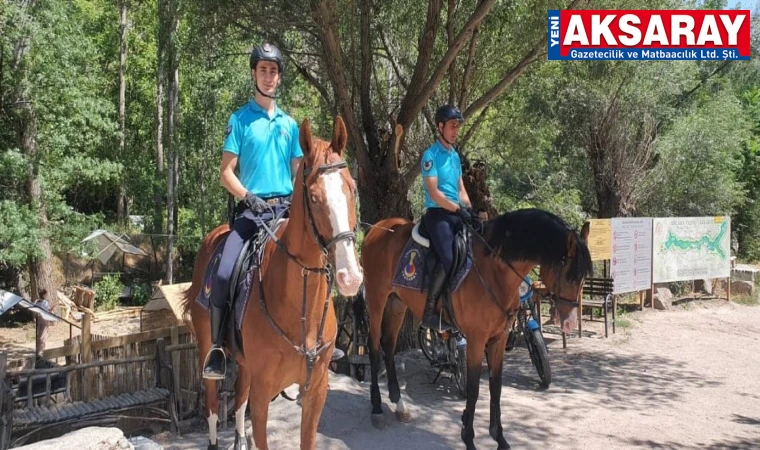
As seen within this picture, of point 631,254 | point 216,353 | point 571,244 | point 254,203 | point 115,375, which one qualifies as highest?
point 254,203

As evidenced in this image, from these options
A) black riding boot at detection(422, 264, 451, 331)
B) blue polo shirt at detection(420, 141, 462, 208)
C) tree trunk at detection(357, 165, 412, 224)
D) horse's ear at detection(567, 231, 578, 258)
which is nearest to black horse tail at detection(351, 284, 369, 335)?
tree trunk at detection(357, 165, 412, 224)

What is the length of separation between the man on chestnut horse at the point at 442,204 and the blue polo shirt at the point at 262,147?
221cm

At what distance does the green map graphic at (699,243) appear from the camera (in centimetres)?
1465

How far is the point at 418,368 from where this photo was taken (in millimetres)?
8531

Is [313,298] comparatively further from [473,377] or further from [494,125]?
[494,125]

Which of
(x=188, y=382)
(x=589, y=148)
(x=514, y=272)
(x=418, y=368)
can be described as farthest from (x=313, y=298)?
(x=589, y=148)

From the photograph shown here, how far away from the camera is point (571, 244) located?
524 cm

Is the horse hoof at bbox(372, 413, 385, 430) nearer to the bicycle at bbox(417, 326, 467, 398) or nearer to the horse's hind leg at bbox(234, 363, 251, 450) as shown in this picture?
the bicycle at bbox(417, 326, 467, 398)

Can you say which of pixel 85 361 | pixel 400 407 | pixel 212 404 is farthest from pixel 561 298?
pixel 85 361

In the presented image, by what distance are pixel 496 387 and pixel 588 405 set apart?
2183 mm

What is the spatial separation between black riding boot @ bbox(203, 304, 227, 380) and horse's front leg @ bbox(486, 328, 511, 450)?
9.74 feet

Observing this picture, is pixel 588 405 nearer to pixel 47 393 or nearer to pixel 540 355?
pixel 540 355

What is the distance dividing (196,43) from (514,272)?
718cm

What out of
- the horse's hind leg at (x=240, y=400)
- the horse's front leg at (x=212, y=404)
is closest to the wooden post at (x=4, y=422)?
the horse's front leg at (x=212, y=404)
